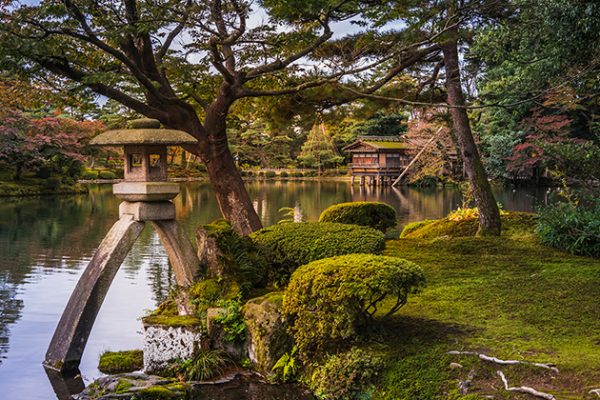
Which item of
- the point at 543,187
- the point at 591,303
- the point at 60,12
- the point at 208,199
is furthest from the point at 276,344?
the point at 543,187

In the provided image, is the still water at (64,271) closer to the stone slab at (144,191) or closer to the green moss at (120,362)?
the green moss at (120,362)

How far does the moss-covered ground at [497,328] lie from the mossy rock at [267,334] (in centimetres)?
99

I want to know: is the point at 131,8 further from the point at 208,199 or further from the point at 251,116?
the point at 208,199

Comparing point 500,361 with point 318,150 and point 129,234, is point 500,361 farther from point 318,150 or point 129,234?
point 318,150

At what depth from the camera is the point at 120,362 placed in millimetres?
6691

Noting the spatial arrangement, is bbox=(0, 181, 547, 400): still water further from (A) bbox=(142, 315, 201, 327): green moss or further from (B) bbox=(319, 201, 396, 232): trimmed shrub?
(B) bbox=(319, 201, 396, 232): trimmed shrub

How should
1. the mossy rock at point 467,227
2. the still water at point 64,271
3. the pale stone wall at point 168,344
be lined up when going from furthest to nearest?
the mossy rock at point 467,227
the still water at point 64,271
the pale stone wall at point 168,344

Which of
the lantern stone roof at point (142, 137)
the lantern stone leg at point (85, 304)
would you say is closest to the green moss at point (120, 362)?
the lantern stone leg at point (85, 304)

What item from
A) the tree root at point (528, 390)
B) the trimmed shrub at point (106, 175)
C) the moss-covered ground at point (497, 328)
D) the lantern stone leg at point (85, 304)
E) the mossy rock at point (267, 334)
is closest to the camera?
the tree root at point (528, 390)

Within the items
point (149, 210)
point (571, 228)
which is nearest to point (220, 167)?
point (149, 210)

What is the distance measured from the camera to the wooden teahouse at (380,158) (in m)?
42.2

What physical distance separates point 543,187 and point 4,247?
31.4m

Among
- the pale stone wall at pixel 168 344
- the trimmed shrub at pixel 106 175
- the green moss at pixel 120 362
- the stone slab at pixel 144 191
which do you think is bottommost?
the green moss at pixel 120 362

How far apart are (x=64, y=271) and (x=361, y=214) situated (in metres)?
6.62
